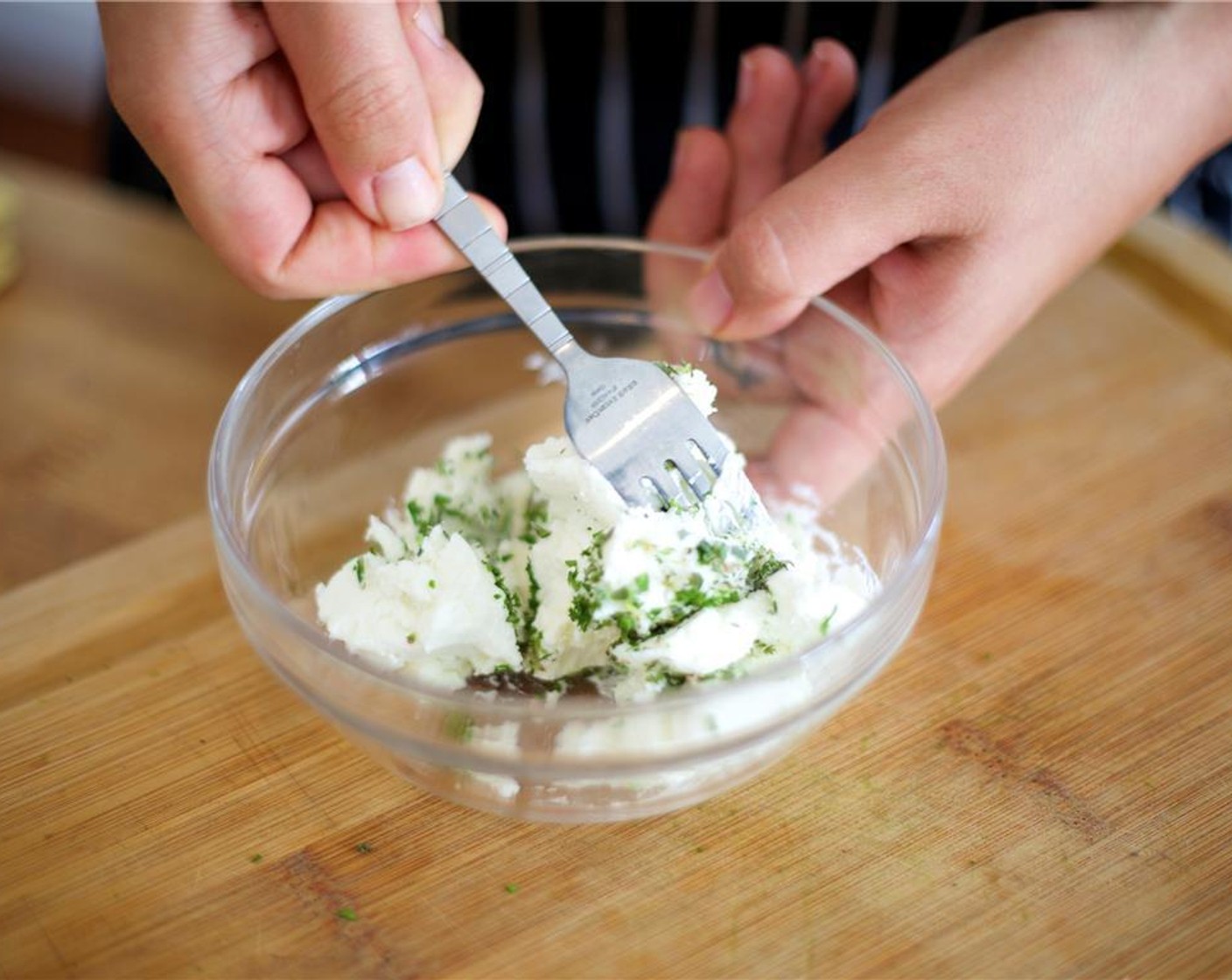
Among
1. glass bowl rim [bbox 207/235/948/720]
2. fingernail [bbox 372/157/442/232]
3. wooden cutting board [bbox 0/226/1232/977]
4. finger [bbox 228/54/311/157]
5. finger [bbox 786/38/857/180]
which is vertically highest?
finger [bbox 228/54/311/157]

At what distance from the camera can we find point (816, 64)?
4.55ft

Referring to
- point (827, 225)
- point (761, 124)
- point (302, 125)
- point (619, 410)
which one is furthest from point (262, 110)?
point (761, 124)

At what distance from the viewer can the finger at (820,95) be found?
1.38 m

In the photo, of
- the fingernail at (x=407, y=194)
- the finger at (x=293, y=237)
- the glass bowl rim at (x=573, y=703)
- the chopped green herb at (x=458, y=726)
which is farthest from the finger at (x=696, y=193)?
the chopped green herb at (x=458, y=726)

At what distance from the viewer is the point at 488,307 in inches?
54.4

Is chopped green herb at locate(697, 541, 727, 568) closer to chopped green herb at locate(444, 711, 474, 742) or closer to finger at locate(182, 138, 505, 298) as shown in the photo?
chopped green herb at locate(444, 711, 474, 742)

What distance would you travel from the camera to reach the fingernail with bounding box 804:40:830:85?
1373mm

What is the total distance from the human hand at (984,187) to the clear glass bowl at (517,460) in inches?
3.4

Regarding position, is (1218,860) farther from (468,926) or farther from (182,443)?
(182,443)

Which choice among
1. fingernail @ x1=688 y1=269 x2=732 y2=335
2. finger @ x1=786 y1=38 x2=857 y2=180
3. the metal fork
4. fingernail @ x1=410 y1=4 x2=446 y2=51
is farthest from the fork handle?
finger @ x1=786 y1=38 x2=857 y2=180

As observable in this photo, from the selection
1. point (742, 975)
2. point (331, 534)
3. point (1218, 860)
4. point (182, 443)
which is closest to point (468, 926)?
point (742, 975)

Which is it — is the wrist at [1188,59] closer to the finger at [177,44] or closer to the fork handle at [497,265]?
the fork handle at [497,265]

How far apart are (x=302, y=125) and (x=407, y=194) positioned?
0.48ft

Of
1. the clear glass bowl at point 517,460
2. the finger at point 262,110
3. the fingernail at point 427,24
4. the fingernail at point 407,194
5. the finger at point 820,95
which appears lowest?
the clear glass bowl at point 517,460
